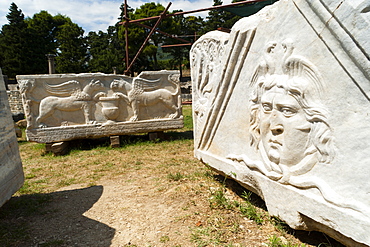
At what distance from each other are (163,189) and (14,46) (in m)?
24.5

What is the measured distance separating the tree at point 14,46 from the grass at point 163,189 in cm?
1938

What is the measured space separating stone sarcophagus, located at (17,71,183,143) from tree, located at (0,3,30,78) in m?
20.2

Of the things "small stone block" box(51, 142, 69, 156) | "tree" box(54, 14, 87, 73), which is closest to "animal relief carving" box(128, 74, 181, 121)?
"small stone block" box(51, 142, 69, 156)

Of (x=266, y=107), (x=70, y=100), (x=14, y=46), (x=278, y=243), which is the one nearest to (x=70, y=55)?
(x=14, y=46)

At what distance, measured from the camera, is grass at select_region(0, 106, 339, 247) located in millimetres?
2350

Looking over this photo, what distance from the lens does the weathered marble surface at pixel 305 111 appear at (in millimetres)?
1570

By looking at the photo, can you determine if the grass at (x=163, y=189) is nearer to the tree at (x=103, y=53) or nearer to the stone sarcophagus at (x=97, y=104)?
the stone sarcophagus at (x=97, y=104)

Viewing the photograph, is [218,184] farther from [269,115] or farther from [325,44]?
[325,44]

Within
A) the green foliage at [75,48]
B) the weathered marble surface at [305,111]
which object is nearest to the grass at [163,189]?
the weathered marble surface at [305,111]

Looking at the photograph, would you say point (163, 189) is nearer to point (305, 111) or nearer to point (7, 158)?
point (7, 158)

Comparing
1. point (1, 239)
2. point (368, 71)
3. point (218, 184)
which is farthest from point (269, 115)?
point (1, 239)

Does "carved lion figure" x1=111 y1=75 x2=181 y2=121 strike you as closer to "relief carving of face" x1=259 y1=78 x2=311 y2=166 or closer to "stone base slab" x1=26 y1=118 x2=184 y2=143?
"stone base slab" x1=26 y1=118 x2=184 y2=143

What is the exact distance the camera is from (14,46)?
869 inches

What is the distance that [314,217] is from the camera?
1854 mm
